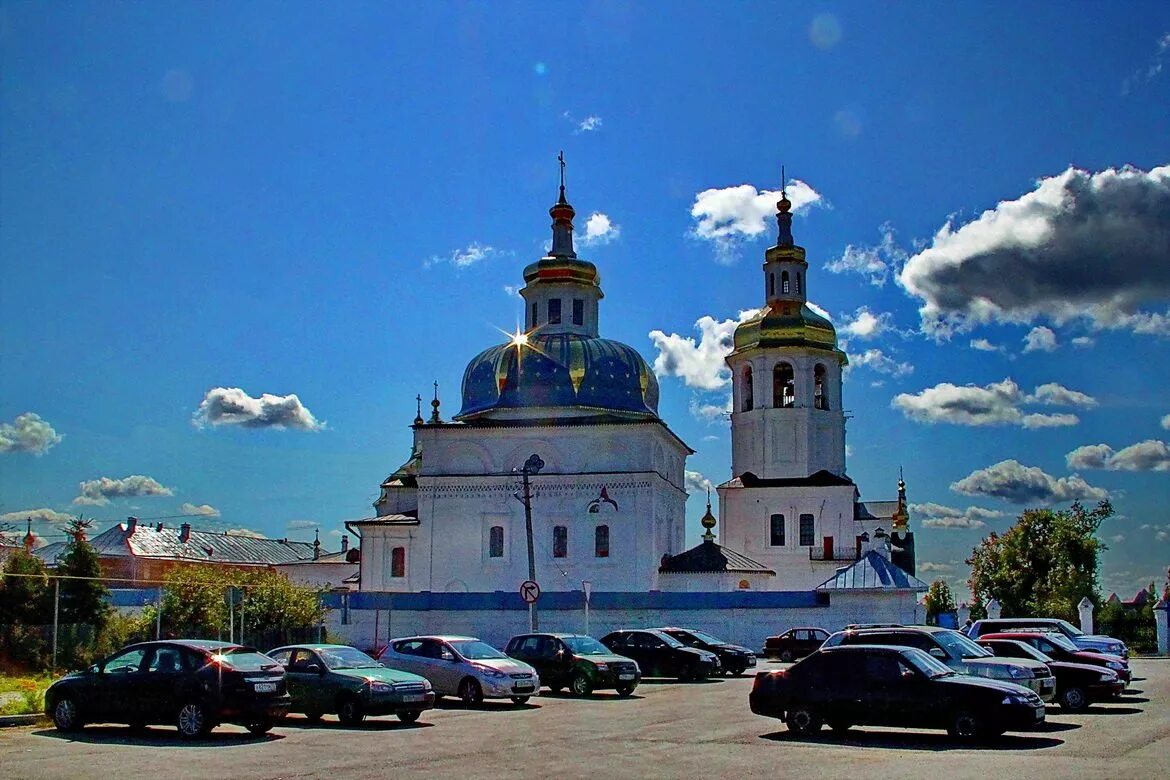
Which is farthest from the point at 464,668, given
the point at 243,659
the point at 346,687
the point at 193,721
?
the point at 193,721

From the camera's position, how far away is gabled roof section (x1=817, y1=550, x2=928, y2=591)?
3506 centimetres

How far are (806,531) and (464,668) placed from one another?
37.2 meters

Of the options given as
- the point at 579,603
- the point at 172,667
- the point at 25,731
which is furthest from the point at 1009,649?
the point at 579,603

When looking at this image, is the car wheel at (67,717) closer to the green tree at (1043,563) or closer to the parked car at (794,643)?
the parked car at (794,643)

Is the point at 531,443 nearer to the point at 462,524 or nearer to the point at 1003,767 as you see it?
the point at 462,524

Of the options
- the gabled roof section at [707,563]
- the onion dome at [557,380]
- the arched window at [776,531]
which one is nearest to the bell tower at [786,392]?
→ the arched window at [776,531]

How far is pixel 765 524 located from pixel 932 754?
42.2m

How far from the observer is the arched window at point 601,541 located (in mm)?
46750

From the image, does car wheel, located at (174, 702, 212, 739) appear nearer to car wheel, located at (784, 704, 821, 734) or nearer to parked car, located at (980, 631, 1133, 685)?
car wheel, located at (784, 704, 821, 734)

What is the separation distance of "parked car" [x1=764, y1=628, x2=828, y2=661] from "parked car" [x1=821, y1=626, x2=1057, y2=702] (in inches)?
569

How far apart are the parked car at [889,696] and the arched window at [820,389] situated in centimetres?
4211

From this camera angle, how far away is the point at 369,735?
52.3ft

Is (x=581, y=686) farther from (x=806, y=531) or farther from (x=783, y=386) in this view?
(x=783, y=386)

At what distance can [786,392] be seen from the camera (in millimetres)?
58125
